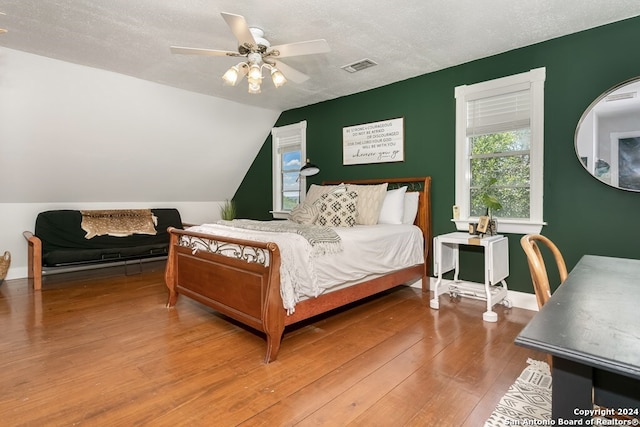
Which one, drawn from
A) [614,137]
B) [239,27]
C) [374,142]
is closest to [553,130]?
[614,137]

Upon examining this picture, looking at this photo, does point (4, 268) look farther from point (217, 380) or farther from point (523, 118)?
point (523, 118)

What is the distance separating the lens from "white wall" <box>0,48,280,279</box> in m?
3.61

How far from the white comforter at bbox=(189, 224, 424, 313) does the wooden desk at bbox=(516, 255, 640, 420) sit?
1616 mm

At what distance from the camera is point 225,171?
5.96m

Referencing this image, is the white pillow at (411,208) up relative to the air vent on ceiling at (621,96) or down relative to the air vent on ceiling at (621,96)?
down

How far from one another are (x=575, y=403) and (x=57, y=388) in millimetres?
2390

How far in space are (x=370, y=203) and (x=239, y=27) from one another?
7.23 feet

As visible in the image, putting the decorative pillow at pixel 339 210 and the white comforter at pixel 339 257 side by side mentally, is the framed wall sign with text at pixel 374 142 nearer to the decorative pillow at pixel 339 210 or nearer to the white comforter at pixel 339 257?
the decorative pillow at pixel 339 210

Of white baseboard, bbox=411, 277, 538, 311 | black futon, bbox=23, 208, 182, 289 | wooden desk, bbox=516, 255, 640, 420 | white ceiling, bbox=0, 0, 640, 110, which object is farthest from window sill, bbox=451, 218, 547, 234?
black futon, bbox=23, 208, 182, 289

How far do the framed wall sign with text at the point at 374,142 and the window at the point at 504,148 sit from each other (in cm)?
73

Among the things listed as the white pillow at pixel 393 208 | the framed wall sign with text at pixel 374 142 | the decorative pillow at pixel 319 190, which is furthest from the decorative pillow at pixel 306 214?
the framed wall sign with text at pixel 374 142

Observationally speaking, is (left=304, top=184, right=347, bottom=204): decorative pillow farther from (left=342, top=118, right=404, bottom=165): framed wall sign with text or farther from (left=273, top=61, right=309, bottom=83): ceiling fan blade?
(left=273, top=61, right=309, bottom=83): ceiling fan blade

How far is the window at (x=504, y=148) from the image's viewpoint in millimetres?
3137

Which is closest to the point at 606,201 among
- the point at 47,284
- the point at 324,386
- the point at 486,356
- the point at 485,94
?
the point at 485,94
